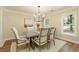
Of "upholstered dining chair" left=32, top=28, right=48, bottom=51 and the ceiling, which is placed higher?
the ceiling

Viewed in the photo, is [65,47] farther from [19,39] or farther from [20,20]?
[20,20]

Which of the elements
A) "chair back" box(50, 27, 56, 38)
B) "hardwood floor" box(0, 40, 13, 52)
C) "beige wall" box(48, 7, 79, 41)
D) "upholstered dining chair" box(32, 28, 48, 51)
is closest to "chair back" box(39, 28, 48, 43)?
"upholstered dining chair" box(32, 28, 48, 51)

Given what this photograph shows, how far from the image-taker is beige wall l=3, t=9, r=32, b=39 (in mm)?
1546

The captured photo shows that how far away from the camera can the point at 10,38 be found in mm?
1553

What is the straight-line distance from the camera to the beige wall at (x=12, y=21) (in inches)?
60.9

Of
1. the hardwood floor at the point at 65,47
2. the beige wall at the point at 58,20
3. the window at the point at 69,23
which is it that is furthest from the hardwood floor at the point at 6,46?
the window at the point at 69,23

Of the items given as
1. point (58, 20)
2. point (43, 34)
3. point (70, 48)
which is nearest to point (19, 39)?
point (43, 34)

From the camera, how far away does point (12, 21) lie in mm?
1578

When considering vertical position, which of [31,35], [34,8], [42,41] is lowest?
[42,41]

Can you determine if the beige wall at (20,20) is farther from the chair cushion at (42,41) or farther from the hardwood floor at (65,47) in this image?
the chair cushion at (42,41)

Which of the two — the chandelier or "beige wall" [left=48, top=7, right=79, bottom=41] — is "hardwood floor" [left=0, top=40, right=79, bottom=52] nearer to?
"beige wall" [left=48, top=7, right=79, bottom=41]
